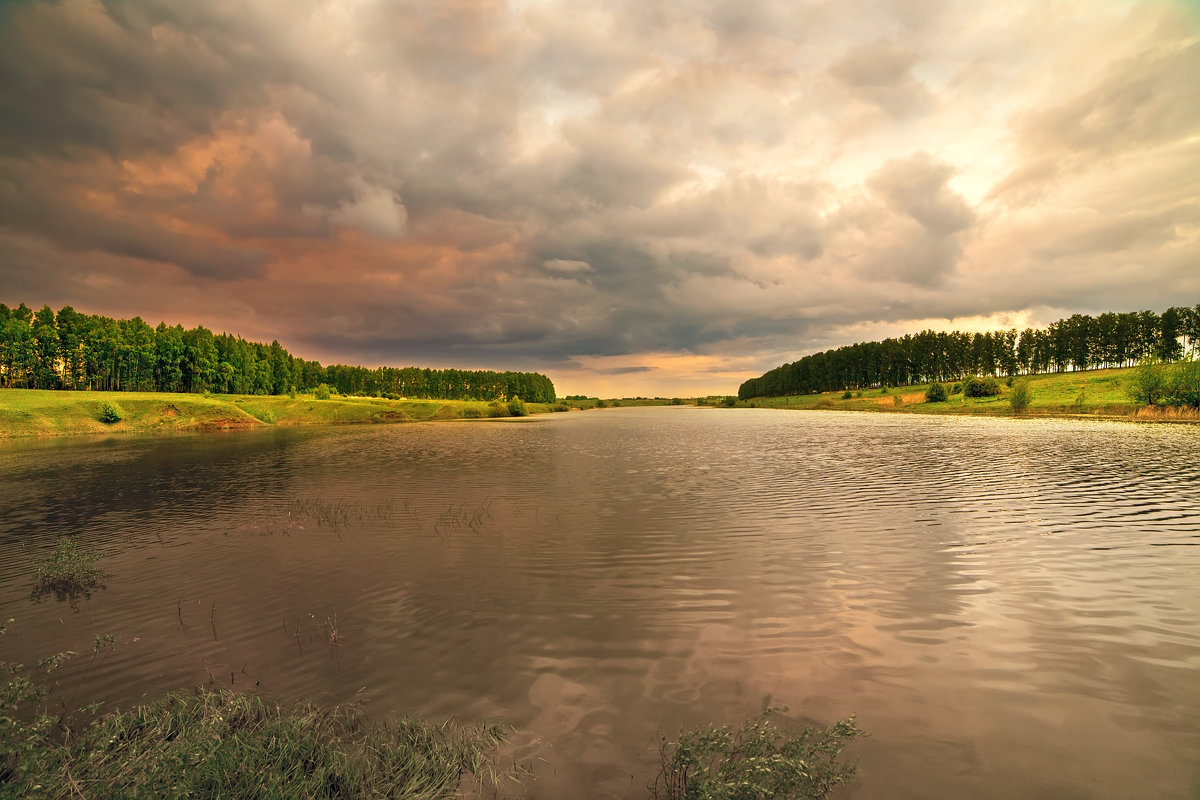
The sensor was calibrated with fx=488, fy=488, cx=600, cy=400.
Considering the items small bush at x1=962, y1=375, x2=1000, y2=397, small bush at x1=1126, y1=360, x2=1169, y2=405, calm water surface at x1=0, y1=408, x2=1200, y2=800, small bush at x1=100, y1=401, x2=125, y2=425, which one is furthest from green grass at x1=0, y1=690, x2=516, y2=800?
small bush at x1=962, y1=375, x2=1000, y2=397

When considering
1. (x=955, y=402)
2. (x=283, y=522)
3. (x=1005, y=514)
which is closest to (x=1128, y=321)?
(x=955, y=402)

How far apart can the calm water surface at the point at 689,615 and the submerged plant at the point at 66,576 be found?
0.64 m

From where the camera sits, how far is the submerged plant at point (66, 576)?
47.8ft

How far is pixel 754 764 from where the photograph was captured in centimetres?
607

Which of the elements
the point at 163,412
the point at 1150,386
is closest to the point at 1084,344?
the point at 1150,386

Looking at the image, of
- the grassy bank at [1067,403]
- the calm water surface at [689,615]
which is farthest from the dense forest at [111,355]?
the grassy bank at [1067,403]

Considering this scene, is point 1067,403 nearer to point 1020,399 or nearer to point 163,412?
point 1020,399

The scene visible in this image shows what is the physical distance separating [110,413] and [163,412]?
300 inches

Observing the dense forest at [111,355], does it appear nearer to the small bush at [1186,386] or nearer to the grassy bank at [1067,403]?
the grassy bank at [1067,403]

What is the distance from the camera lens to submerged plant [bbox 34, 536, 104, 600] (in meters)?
14.6

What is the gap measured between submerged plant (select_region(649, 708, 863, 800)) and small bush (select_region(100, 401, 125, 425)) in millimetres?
123914

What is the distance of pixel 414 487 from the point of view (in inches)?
1228

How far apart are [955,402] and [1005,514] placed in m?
131

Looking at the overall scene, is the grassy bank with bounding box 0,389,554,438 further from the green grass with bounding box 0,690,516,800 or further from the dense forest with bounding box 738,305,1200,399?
the dense forest with bounding box 738,305,1200,399
